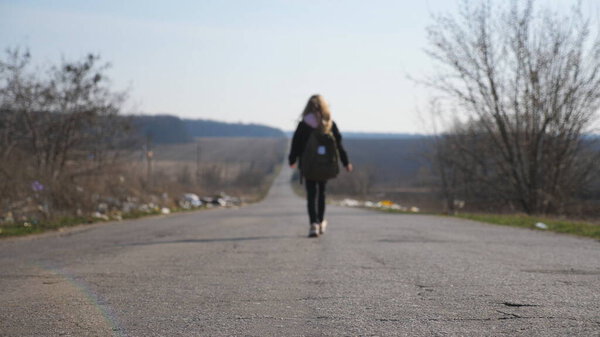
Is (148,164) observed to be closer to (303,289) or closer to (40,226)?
(40,226)

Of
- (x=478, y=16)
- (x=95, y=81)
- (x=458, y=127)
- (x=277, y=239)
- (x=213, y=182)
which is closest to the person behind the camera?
(x=277, y=239)

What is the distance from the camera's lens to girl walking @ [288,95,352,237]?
355 inches

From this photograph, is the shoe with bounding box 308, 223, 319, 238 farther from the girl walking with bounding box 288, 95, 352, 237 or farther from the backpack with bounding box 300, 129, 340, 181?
the backpack with bounding box 300, 129, 340, 181

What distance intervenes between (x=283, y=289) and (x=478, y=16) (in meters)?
16.0

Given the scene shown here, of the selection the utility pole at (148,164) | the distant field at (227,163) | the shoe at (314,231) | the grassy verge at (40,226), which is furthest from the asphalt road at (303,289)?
the distant field at (227,163)

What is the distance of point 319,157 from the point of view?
902 cm

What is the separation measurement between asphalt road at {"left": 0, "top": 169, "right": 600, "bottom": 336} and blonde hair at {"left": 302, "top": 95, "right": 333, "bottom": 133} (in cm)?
169

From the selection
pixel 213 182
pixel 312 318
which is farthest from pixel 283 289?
pixel 213 182

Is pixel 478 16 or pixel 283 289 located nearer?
pixel 283 289

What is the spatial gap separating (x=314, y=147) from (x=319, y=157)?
164 mm

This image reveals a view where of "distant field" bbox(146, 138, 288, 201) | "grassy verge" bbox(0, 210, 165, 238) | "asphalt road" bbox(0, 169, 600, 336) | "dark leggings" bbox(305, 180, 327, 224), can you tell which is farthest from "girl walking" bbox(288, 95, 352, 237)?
"distant field" bbox(146, 138, 288, 201)

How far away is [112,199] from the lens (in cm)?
1938

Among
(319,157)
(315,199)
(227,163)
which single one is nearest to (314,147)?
(319,157)

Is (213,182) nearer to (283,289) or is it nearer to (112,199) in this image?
(112,199)
